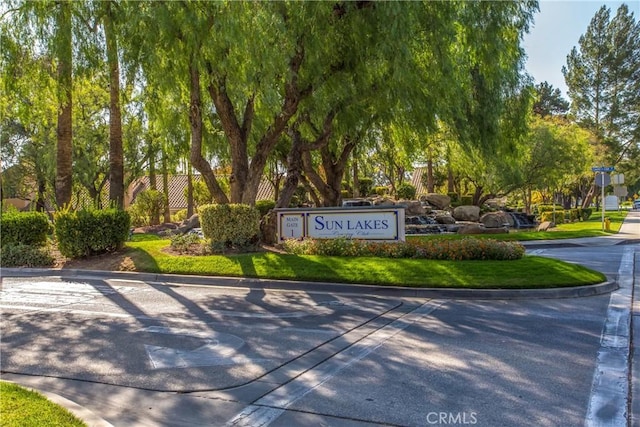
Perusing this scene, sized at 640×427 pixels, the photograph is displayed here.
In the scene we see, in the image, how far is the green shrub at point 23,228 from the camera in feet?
46.5

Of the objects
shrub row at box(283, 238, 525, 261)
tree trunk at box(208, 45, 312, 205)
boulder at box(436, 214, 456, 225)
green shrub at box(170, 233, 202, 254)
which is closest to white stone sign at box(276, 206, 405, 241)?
shrub row at box(283, 238, 525, 261)

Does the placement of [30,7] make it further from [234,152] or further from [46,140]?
[46,140]

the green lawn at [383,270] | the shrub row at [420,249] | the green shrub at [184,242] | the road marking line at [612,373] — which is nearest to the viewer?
the road marking line at [612,373]

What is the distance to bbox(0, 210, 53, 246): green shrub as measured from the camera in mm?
14164

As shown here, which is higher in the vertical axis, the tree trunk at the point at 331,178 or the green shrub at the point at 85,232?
the tree trunk at the point at 331,178

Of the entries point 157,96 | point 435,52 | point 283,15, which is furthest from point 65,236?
point 435,52

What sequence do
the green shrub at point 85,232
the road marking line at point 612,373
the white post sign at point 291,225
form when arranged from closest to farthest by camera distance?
1. the road marking line at point 612,373
2. the green shrub at point 85,232
3. the white post sign at point 291,225

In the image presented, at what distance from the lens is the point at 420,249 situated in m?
12.6

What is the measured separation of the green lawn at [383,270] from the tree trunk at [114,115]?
3.76 metres

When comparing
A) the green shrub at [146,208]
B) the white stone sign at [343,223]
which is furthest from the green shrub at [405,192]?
the white stone sign at [343,223]

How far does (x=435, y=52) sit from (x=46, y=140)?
27.5m

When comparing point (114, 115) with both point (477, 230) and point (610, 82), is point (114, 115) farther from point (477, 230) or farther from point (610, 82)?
point (610, 82)

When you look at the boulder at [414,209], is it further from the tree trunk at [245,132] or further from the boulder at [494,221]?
the tree trunk at [245,132]

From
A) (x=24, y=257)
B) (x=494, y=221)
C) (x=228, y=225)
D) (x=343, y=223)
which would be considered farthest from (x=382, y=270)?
(x=494, y=221)
